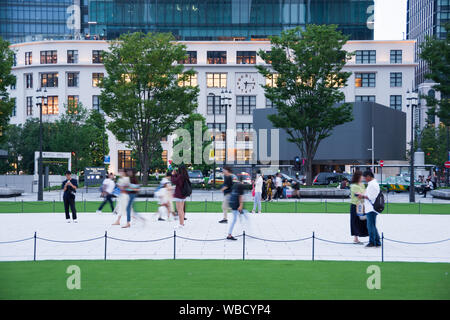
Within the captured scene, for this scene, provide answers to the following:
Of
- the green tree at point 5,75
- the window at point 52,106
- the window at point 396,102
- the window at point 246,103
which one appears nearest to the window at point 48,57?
the window at point 52,106

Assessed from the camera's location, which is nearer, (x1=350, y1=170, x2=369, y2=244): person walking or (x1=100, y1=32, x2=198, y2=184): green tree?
(x1=350, y1=170, x2=369, y2=244): person walking

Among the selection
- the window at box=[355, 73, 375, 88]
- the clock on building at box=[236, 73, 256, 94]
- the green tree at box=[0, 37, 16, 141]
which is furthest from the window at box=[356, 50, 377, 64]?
the green tree at box=[0, 37, 16, 141]

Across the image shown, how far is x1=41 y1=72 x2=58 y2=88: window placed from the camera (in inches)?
2957

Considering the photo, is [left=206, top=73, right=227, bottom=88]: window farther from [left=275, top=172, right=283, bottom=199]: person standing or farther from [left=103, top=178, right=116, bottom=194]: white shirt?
[left=103, top=178, right=116, bottom=194]: white shirt

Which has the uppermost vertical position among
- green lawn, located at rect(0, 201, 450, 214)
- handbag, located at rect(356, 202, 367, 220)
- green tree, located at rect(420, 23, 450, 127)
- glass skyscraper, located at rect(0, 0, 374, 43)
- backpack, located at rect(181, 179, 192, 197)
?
glass skyscraper, located at rect(0, 0, 374, 43)

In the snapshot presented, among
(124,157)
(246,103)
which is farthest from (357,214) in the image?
(124,157)

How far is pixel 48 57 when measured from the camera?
248 ft

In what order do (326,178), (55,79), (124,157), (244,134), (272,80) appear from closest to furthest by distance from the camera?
(272,80), (326,178), (244,134), (124,157), (55,79)

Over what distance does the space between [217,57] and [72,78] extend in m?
22.5

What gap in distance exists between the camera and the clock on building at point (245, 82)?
73.8m

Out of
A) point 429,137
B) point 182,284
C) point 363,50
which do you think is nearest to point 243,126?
point 363,50

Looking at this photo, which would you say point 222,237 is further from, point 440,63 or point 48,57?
point 48,57

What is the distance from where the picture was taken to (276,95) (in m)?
39.4

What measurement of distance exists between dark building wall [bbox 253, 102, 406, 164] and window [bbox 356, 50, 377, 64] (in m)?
11.5
